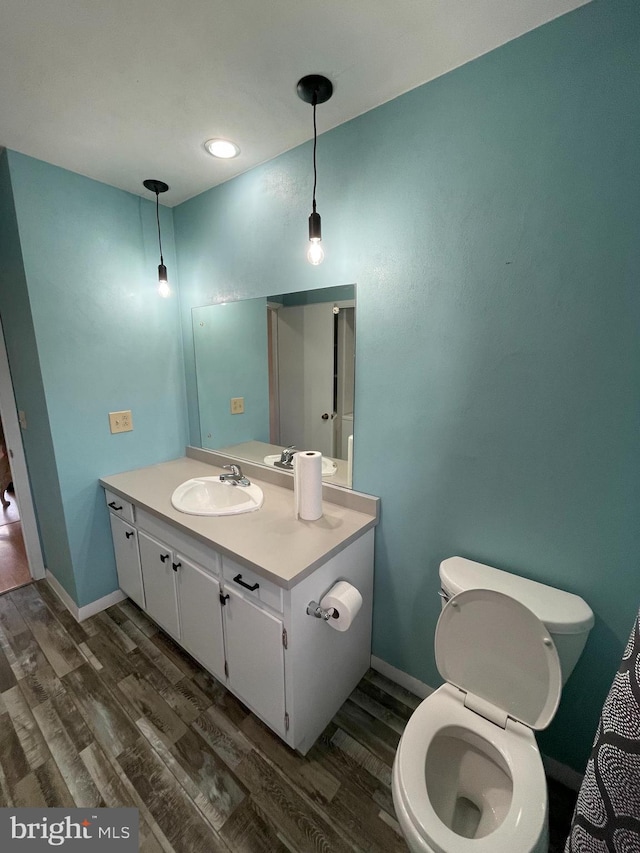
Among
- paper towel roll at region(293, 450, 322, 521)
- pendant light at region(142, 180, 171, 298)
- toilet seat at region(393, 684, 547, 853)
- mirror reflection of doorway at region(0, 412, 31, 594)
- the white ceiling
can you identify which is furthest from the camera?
mirror reflection of doorway at region(0, 412, 31, 594)

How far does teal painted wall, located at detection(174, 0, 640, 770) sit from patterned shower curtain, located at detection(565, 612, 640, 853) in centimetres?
53

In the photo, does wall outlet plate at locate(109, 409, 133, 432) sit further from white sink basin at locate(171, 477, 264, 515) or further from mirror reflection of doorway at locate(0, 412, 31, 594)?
mirror reflection of doorway at locate(0, 412, 31, 594)

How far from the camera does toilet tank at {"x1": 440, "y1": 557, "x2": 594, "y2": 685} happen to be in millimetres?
975

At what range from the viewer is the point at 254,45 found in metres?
1.00

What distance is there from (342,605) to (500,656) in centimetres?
51

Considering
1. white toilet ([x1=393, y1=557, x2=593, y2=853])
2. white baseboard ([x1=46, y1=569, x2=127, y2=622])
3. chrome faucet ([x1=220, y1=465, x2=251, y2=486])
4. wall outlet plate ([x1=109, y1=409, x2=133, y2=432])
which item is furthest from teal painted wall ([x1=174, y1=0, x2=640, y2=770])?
white baseboard ([x1=46, y1=569, x2=127, y2=622])

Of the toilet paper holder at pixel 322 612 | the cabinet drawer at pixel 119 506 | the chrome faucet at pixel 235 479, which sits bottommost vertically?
the toilet paper holder at pixel 322 612

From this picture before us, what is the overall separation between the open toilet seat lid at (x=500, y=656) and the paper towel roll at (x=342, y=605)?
0.95 feet

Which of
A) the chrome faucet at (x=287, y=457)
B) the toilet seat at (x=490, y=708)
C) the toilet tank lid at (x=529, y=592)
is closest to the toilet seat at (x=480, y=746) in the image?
the toilet seat at (x=490, y=708)

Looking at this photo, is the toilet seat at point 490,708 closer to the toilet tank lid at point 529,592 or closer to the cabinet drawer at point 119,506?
the toilet tank lid at point 529,592

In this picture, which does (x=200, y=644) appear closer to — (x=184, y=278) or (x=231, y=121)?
(x=184, y=278)

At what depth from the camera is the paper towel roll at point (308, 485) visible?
139 centimetres

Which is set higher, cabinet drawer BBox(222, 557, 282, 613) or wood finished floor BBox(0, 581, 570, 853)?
cabinet drawer BBox(222, 557, 282, 613)

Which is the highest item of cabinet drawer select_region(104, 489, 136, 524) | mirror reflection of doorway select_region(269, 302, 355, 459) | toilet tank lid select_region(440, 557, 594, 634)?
mirror reflection of doorway select_region(269, 302, 355, 459)
